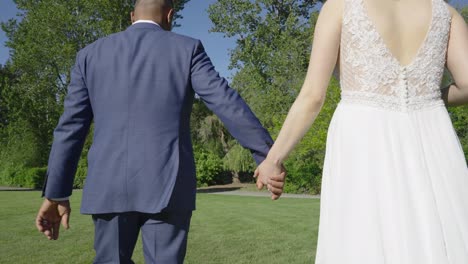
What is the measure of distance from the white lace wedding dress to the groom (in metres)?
0.48

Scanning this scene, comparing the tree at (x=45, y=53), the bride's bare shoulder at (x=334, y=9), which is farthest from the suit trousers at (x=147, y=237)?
the tree at (x=45, y=53)

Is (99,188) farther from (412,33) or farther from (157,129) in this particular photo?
(412,33)

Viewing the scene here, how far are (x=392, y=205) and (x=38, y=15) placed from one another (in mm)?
35012

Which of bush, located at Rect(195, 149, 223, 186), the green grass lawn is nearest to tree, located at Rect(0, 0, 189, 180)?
bush, located at Rect(195, 149, 223, 186)

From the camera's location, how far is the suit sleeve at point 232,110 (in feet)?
9.59

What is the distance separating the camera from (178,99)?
281 centimetres

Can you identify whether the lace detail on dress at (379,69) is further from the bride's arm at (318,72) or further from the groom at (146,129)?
the groom at (146,129)

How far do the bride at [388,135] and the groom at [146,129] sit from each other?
0.46 meters

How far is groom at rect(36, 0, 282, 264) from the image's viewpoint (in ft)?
9.09

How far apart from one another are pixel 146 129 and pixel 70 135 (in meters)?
0.56

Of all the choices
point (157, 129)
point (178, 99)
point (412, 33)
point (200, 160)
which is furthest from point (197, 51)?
point (200, 160)

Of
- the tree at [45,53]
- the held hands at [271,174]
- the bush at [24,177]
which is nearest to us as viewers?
the held hands at [271,174]

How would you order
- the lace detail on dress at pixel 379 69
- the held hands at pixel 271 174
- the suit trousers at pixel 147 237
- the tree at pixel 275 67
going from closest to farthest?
1. the lace detail on dress at pixel 379 69
2. the held hands at pixel 271 174
3. the suit trousers at pixel 147 237
4. the tree at pixel 275 67

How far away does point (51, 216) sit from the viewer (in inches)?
127
